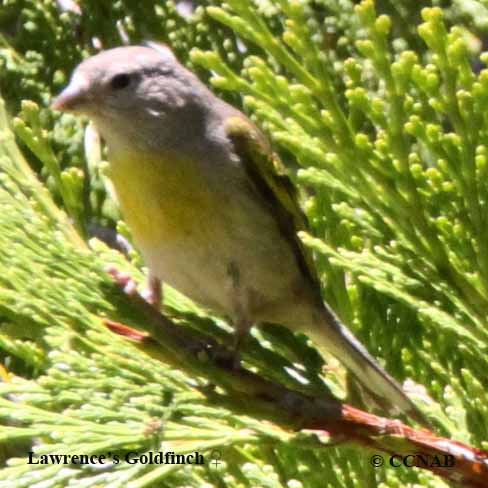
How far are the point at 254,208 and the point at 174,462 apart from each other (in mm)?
1048

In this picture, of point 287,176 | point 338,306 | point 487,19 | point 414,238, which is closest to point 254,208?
point 287,176

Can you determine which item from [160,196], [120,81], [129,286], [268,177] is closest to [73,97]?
[120,81]

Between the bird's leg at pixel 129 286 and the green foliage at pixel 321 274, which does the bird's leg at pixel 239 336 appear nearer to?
the green foliage at pixel 321 274

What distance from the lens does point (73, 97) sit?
2625 mm

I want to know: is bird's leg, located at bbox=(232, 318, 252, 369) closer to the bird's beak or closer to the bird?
the bird

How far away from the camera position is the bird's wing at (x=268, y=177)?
8.68 feet

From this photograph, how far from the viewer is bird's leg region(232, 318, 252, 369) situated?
2.09 meters

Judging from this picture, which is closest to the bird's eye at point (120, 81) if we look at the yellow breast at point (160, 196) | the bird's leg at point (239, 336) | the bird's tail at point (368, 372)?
the yellow breast at point (160, 196)

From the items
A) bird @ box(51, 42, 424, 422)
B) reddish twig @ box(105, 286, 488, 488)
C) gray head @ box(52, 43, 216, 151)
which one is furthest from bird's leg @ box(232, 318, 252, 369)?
gray head @ box(52, 43, 216, 151)

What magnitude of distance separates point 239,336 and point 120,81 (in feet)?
2.68

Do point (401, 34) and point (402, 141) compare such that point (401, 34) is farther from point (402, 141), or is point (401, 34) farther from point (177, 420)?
point (177, 420)

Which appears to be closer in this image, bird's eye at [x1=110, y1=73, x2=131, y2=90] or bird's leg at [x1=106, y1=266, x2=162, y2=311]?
bird's leg at [x1=106, y1=266, x2=162, y2=311]

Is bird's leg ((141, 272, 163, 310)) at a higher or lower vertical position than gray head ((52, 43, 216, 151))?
lower

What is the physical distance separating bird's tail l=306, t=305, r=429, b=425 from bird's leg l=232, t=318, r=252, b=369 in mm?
199
